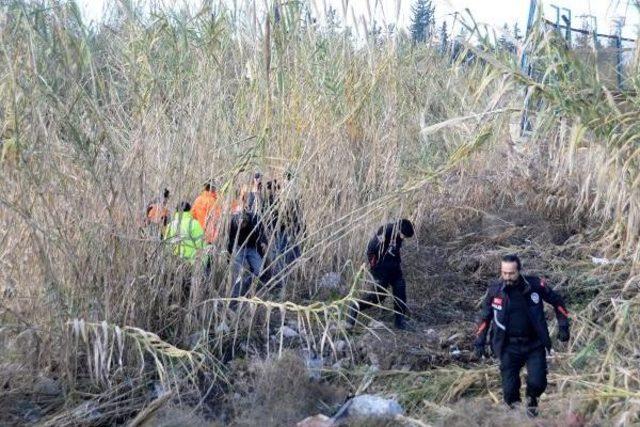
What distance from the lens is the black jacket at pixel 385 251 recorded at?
780 cm

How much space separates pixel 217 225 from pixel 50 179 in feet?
4.32

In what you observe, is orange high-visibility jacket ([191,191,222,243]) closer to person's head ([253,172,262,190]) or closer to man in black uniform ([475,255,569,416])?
person's head ([253,172,262,190])

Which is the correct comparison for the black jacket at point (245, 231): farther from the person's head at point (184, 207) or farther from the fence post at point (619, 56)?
the fence post at point (619, 56)

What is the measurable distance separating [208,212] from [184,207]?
0.20m

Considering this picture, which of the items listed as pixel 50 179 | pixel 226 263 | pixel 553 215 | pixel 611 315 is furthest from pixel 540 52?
pixel 553 215

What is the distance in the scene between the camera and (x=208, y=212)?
6355mm

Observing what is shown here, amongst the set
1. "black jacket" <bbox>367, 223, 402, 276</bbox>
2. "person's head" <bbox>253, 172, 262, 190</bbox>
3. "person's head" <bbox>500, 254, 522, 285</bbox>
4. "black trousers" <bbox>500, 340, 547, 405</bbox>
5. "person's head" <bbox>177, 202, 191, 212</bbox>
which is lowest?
"black trousers" <bbox>500, 340, 547, 405</bbox>

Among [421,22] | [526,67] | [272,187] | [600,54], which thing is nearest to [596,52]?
[600,54]

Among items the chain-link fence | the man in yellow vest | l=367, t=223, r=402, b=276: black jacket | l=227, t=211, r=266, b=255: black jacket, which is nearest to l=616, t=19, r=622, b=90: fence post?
the chain-link fence

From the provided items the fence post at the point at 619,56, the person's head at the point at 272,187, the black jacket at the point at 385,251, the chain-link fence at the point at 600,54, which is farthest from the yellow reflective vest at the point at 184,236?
the fence post at the point at 619,56

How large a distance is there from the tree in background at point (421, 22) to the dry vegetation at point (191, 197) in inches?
61.1

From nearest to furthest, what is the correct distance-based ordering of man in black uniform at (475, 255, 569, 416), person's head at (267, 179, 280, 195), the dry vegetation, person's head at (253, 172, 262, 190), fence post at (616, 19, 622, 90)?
the dry vegetation
man in black uniform at (475, 255, 569, 416)
fence post at (616, 19, 622, 90)
person's head at (253, 172, 262, 190)
person's head at (267, 179, 280, 195)

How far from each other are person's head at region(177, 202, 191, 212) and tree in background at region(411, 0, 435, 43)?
379 centimetres

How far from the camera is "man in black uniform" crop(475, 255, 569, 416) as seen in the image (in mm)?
5480
